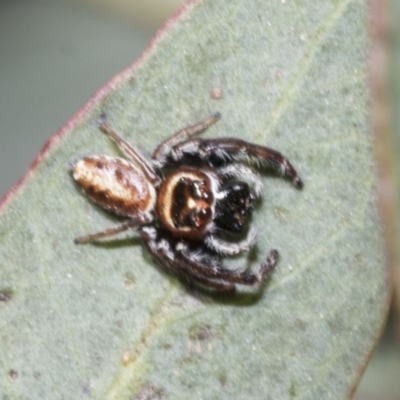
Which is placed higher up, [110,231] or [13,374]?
[110,231]

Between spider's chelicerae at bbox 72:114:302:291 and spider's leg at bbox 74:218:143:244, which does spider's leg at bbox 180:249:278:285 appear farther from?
spider's leg at bbox 74:218:143:244

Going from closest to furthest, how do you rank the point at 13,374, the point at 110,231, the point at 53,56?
the point at 13,374
the point at 110,231
the point at 53,56

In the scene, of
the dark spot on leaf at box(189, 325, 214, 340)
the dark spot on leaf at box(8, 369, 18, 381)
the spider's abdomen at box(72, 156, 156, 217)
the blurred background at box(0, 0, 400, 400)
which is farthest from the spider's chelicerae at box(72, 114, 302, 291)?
the blurred background at box(0, 0, 400, 400)

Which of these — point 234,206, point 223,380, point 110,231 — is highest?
point 234,206

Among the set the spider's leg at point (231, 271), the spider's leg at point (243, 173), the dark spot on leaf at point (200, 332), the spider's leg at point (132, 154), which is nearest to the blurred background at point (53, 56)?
the spider's leg at point (132, 154)

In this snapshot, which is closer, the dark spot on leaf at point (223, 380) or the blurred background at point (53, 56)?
the dark spot on leaf at point (223, 380)

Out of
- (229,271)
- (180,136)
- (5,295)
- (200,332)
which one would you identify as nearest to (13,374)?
(5,295)

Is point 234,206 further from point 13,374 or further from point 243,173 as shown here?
point 13,374

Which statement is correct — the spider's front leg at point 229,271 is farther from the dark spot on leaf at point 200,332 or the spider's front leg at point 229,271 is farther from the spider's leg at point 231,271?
the dark spot on leaf at point 200,332
